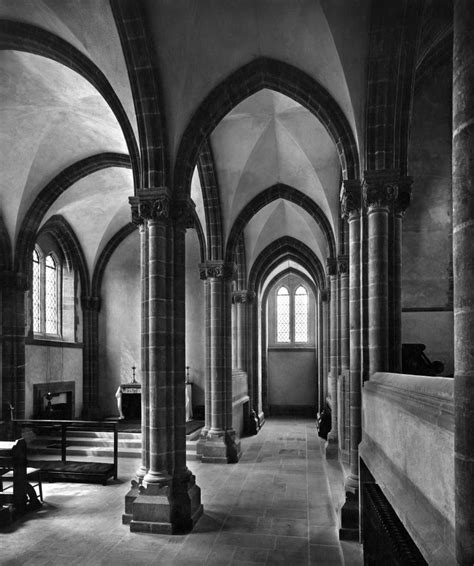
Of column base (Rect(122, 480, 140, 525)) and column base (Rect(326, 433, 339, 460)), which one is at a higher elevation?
column base (Rect(122, 480, 140, 525))

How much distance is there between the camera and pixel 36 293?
16438 millimetres

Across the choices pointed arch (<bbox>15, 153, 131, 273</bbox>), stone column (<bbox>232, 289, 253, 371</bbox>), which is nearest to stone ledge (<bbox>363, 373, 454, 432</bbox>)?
pointed arch (<bbox>15, 153, 131, 273</bbox>)

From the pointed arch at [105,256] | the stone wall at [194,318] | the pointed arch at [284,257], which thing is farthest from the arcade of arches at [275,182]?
the pointed arch at [284,257]

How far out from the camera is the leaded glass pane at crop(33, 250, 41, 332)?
644 inches

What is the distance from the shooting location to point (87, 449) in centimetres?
1266

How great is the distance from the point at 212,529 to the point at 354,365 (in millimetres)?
3191

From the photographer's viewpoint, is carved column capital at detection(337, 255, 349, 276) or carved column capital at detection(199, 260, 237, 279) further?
carved column capital at detection(199, 260, 237, 279)

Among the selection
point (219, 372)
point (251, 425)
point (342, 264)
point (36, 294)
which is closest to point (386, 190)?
point (342, 264)

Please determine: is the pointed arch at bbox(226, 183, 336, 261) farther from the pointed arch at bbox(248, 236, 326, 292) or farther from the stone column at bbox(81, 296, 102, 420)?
the stone column at bbox(81, 296, 102, 420)

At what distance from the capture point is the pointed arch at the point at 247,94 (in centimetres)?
802

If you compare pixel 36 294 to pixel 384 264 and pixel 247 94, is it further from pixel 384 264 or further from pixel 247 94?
pixel 384 264

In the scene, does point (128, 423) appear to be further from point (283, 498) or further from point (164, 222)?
point (164, 222)

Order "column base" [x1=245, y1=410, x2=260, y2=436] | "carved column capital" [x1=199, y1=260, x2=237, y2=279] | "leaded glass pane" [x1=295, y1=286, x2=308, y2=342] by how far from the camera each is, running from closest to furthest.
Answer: "carved column capital" [x1=199, y1=260, x2=237, y2=279] < "column base" [x1=245, y1=410, x2=260, y2=436] < "leaded glass pane" [x1=295, y1=286, x2=308, y2=342]

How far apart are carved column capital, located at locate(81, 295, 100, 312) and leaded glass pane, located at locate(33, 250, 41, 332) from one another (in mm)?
2199
